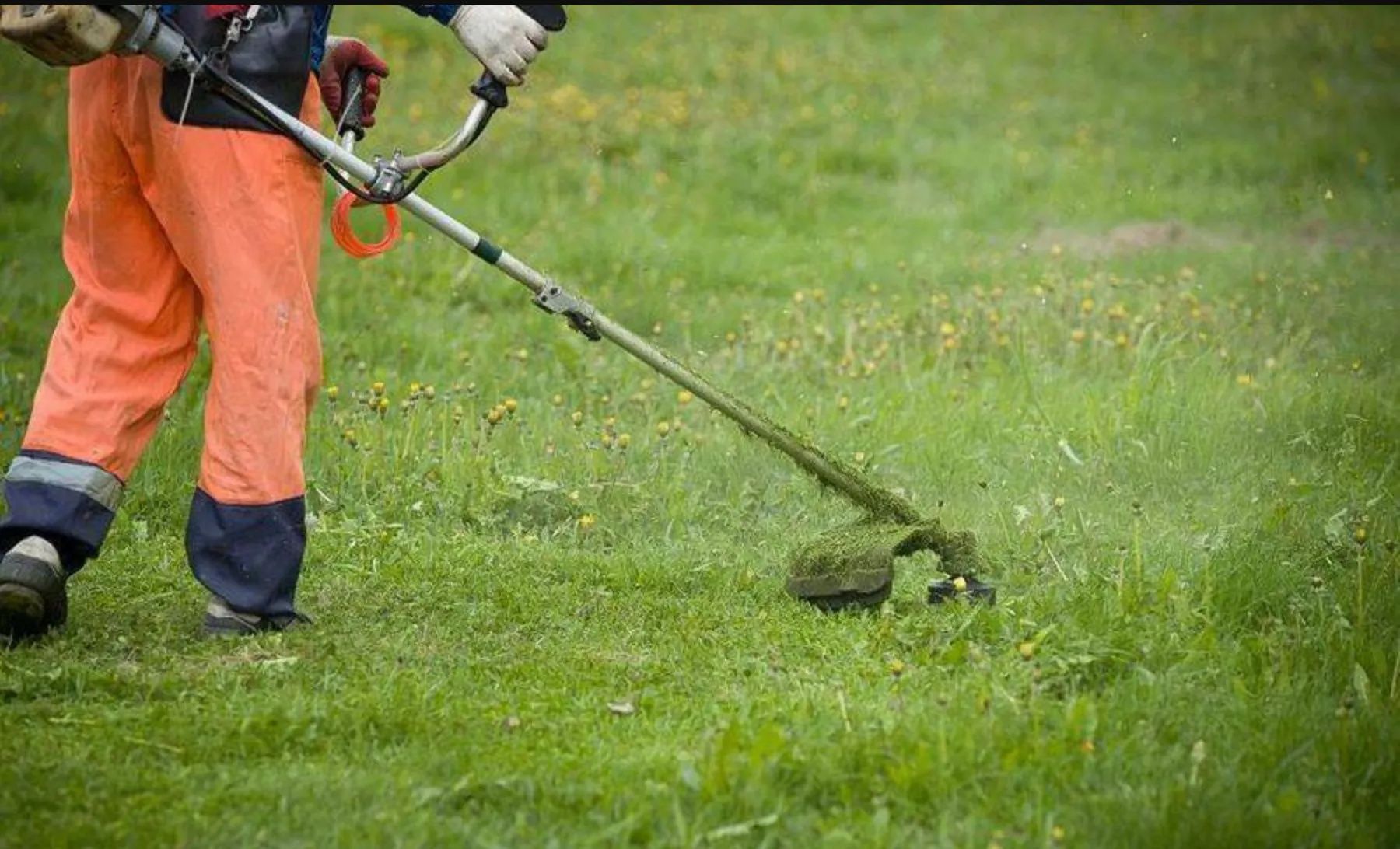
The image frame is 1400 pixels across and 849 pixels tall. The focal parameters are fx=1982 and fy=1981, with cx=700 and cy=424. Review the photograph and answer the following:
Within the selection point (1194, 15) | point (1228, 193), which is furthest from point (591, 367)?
point (1194, 15)

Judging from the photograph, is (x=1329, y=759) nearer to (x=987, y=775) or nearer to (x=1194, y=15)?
(x=987, y=775)

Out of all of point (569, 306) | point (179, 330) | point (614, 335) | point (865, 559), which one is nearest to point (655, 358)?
point (614, 335)

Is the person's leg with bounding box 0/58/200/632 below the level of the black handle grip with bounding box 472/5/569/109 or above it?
below

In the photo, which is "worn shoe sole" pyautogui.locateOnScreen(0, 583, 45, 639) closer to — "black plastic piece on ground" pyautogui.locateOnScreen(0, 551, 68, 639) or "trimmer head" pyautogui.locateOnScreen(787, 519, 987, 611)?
"black plastic piece on ground" pyautogui.locateOnScreen(0, 551, 68, 639)

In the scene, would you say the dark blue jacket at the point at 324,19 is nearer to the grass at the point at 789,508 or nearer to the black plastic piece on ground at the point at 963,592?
the grass at the point at 789,508

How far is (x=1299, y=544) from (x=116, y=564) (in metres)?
2.98

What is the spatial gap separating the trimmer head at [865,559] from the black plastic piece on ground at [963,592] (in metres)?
0.02

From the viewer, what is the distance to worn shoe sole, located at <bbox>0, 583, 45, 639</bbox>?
4.14 m

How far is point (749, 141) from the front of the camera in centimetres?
1057

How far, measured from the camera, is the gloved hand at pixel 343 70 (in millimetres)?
4570

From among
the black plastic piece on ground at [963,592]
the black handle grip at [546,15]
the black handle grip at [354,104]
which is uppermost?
the black handle grip at [546,15]

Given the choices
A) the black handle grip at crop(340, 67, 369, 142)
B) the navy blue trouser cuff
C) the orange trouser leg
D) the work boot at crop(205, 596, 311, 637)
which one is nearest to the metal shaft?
the black handle grip at crop(340, 67, 369, 142)

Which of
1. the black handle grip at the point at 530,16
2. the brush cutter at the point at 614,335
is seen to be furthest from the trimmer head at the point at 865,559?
the black handle grip at the point at 530,16

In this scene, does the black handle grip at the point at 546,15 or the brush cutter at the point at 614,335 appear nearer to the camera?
the brush cutter at the point at 614,335
